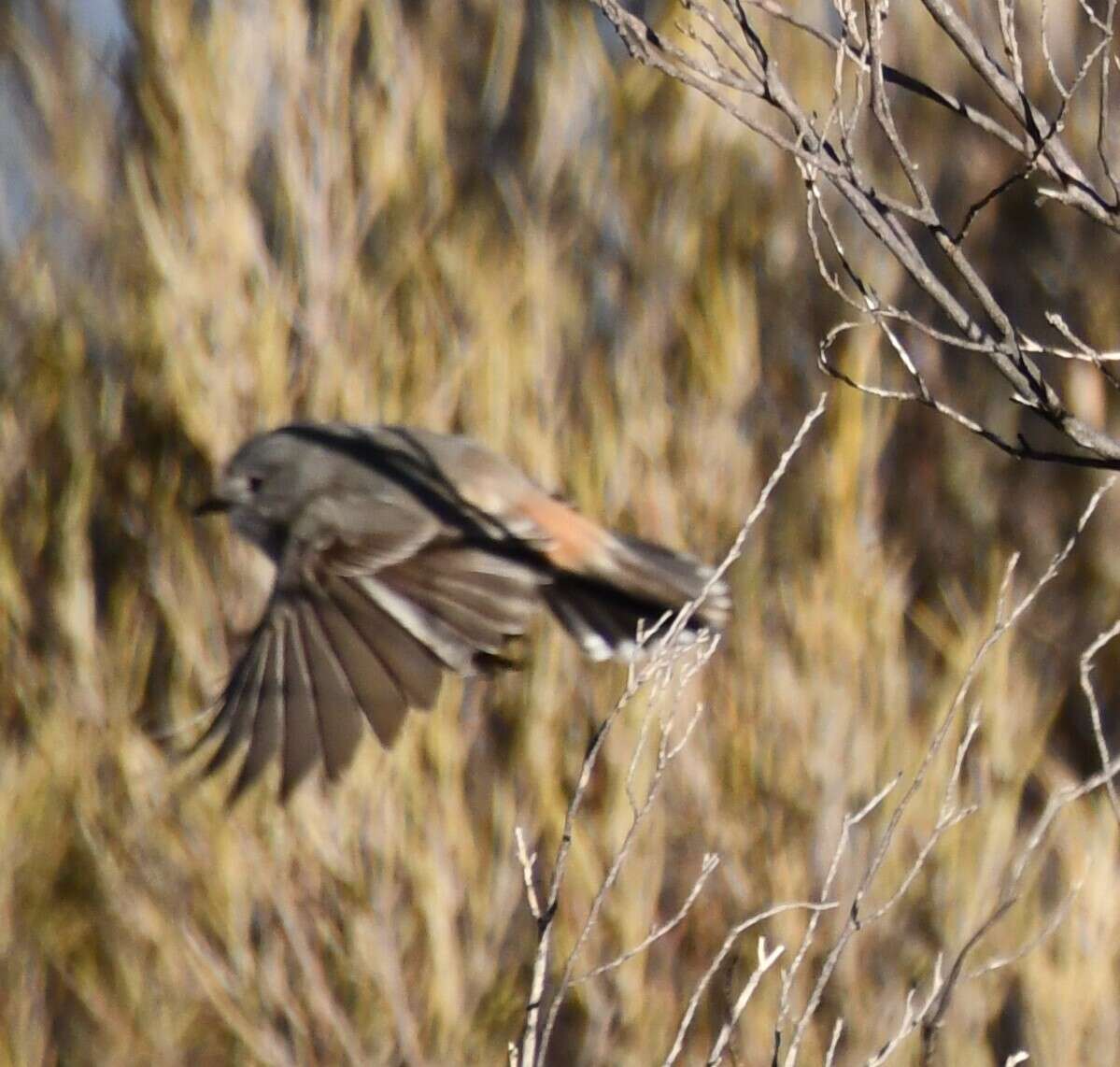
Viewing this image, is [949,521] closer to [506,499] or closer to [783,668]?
[783,668]

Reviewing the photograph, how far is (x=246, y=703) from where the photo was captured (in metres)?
3.68

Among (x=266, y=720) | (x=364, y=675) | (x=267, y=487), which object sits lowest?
(x=266, y=720)

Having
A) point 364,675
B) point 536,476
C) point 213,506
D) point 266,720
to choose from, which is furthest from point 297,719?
point 536,476

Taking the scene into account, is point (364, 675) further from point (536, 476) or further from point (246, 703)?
point (536, 476)

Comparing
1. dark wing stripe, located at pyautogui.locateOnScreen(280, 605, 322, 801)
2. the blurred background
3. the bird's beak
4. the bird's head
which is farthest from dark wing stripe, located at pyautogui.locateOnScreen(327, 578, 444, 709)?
the blurred background

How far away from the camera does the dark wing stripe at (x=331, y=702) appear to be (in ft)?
11.5

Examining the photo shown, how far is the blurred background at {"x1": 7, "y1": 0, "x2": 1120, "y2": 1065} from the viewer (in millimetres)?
4668

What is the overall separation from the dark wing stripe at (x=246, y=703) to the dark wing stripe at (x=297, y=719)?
5 centimetres

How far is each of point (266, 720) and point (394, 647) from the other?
0.33 metres

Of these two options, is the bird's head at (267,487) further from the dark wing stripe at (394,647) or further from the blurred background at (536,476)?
the blurred background at (536,476)

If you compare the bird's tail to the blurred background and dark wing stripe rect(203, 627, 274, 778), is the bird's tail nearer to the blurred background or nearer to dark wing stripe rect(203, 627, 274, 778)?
the blurred background

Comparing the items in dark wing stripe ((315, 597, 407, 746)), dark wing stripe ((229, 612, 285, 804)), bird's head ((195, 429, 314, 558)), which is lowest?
dark wing stripe ((229, 612, 285, 804))

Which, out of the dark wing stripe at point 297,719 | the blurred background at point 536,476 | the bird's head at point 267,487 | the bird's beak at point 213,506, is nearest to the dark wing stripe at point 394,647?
the dark wing stripe at point 297,719

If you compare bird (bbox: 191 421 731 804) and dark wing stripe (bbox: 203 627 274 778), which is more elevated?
bird (bbox: 191 421 731 804)
